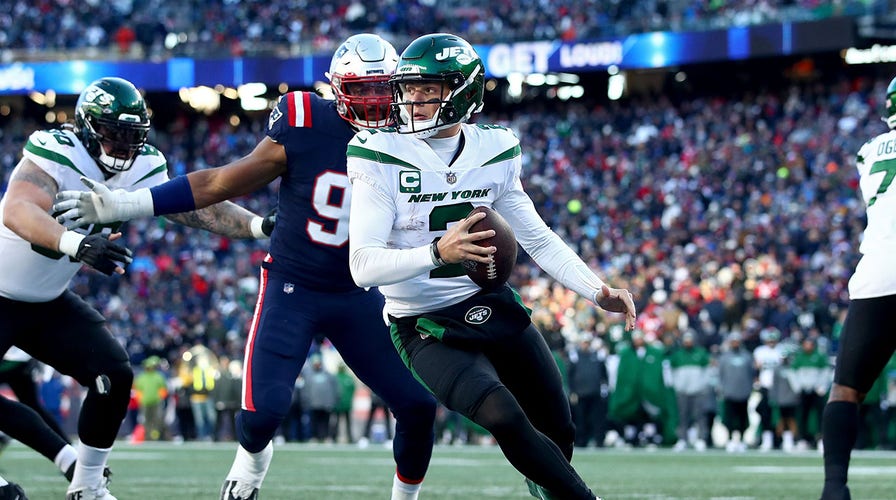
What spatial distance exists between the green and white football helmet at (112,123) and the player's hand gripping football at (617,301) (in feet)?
6.69

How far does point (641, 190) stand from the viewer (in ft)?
68.0

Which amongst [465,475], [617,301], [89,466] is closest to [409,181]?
[617,301]

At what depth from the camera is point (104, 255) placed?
15.2ft

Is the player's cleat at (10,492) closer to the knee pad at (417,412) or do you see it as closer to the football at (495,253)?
the knee pad at (417,412)

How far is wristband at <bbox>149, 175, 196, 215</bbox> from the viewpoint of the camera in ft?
14.8

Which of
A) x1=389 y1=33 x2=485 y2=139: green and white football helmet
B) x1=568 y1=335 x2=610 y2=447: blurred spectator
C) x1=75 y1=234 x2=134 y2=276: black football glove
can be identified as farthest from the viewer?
x1=568 y1=335 x2=610 y2=447: blurred spectator

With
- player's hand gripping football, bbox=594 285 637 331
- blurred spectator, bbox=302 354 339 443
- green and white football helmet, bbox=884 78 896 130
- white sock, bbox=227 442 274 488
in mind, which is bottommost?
blurred spectator, bbox=302 354 339 443

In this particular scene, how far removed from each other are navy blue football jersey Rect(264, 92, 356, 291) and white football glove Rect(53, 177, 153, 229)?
61 centimetres

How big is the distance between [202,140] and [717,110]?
35.4 feet

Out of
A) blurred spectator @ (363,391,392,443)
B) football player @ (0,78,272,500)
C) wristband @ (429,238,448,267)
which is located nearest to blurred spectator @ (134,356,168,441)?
blurred spectator @ (363,391,392,443)

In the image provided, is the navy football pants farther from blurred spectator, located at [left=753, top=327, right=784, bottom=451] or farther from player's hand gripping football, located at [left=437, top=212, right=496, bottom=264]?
blurred spectator, located at [left=753, top=327, right=784, bottom=451]

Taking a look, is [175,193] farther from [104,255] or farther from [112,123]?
[112,123]

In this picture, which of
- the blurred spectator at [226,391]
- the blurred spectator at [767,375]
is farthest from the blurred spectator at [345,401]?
the blurred spectator at [767,375]

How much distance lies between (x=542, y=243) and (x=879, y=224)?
1313mm
